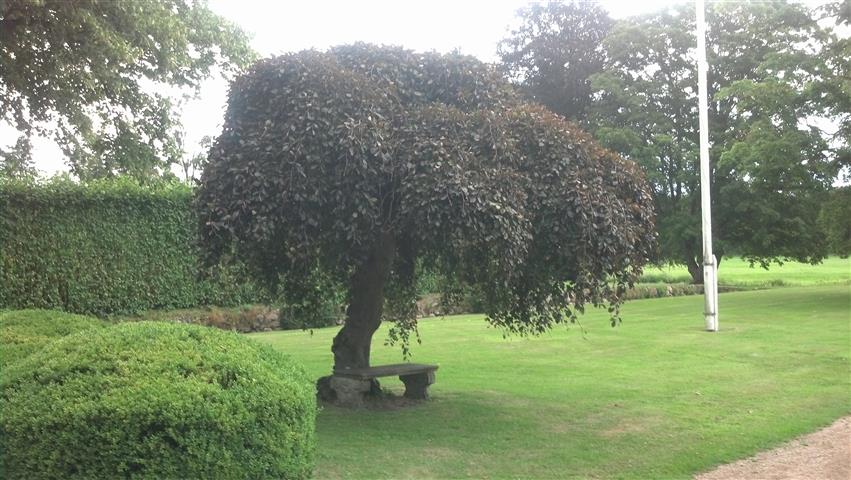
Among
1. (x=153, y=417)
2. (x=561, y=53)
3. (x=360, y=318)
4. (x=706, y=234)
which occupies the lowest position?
(x=153, y=417)

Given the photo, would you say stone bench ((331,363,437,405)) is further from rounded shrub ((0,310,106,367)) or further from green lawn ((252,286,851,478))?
rounded shrub ((0,310,106,367))

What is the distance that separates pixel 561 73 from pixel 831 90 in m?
14.0

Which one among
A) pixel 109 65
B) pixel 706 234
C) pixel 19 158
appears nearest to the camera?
pixel 109 65

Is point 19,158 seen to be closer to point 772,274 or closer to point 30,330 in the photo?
point 30,330

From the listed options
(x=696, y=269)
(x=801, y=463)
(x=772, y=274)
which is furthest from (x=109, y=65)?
(x=772, y=274)

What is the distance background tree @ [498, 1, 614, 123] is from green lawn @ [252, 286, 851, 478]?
18.6 metres

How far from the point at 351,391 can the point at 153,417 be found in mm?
4230

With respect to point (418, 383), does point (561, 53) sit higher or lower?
higher

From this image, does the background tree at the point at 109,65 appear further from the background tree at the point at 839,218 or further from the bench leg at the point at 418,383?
the background tree at the point at 839,218

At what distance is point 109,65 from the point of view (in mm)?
12633

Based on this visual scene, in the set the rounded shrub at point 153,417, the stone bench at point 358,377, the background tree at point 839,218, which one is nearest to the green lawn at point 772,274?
the background tree at point 839,218

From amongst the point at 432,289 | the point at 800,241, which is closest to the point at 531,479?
the point at 432,289

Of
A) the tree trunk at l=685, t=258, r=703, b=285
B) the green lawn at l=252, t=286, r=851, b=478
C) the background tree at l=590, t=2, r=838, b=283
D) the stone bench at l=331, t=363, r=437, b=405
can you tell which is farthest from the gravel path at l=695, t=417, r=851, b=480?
the tree trunk at l=685, t=258, r=703, b=285

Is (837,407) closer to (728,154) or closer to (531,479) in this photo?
(531,479)
